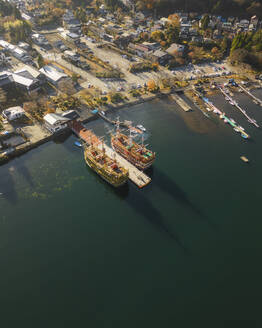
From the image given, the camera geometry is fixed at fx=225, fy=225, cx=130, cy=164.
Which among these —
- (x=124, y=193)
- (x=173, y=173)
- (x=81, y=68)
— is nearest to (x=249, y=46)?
(x=81, y=68)

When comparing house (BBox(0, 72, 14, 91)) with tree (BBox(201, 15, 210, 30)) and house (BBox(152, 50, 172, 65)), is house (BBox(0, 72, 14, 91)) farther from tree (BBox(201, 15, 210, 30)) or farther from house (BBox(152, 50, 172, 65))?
tree (BBox(201, 15, 210, 30))

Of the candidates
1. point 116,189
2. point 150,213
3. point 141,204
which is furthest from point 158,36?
point 150,213

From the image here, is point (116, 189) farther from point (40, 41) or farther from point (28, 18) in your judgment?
point (28, 18)

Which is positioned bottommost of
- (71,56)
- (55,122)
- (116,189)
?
(116,189)

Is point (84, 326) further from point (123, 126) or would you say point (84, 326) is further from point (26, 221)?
point (123, 126)

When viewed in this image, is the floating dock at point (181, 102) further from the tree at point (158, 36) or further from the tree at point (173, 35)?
the tree at point (158, 36)

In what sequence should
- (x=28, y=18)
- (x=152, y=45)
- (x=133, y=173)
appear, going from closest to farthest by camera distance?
(x=133, y=173)
(x=152, y=45)
(x=28, y=18)
